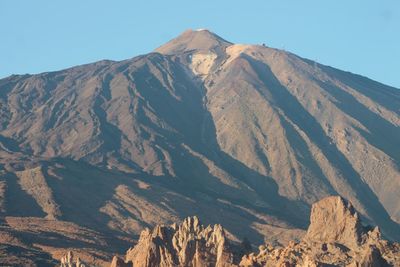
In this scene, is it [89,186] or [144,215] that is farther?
[89,186]

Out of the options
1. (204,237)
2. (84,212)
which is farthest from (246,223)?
(204,237)

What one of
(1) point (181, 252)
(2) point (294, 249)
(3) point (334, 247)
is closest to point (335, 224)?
(3) point (334, 247)

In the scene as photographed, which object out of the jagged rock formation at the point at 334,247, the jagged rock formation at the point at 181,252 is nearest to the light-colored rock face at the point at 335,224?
the jagged rock formation at the point at 334,247

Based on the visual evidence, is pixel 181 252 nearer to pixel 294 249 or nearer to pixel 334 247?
pixel 294 249

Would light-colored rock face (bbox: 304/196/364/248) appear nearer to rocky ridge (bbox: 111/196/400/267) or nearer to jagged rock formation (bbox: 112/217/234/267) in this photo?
rocky ridge (bbox: 111/196/400/267)

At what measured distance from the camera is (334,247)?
4525cm

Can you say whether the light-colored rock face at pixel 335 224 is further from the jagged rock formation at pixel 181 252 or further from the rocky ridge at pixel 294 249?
the jagged rock formation at pixel 181 252

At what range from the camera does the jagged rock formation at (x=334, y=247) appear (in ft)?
128

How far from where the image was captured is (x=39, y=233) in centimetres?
11488

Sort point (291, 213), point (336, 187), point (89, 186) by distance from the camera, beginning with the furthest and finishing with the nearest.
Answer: point (336, 187) → point (291, 213) → point (89, 186)

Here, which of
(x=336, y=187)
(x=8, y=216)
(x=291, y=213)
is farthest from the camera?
(x=336, y=187)

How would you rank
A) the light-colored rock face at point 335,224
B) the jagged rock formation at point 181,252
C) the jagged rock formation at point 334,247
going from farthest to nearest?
the light-colored rock face at point 335,224, the jagged rock formation at point 181,252, the jagged rock formation at point 334,247

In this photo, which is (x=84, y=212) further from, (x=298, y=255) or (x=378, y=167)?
(x=298, y=255)

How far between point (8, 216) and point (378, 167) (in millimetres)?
83821
